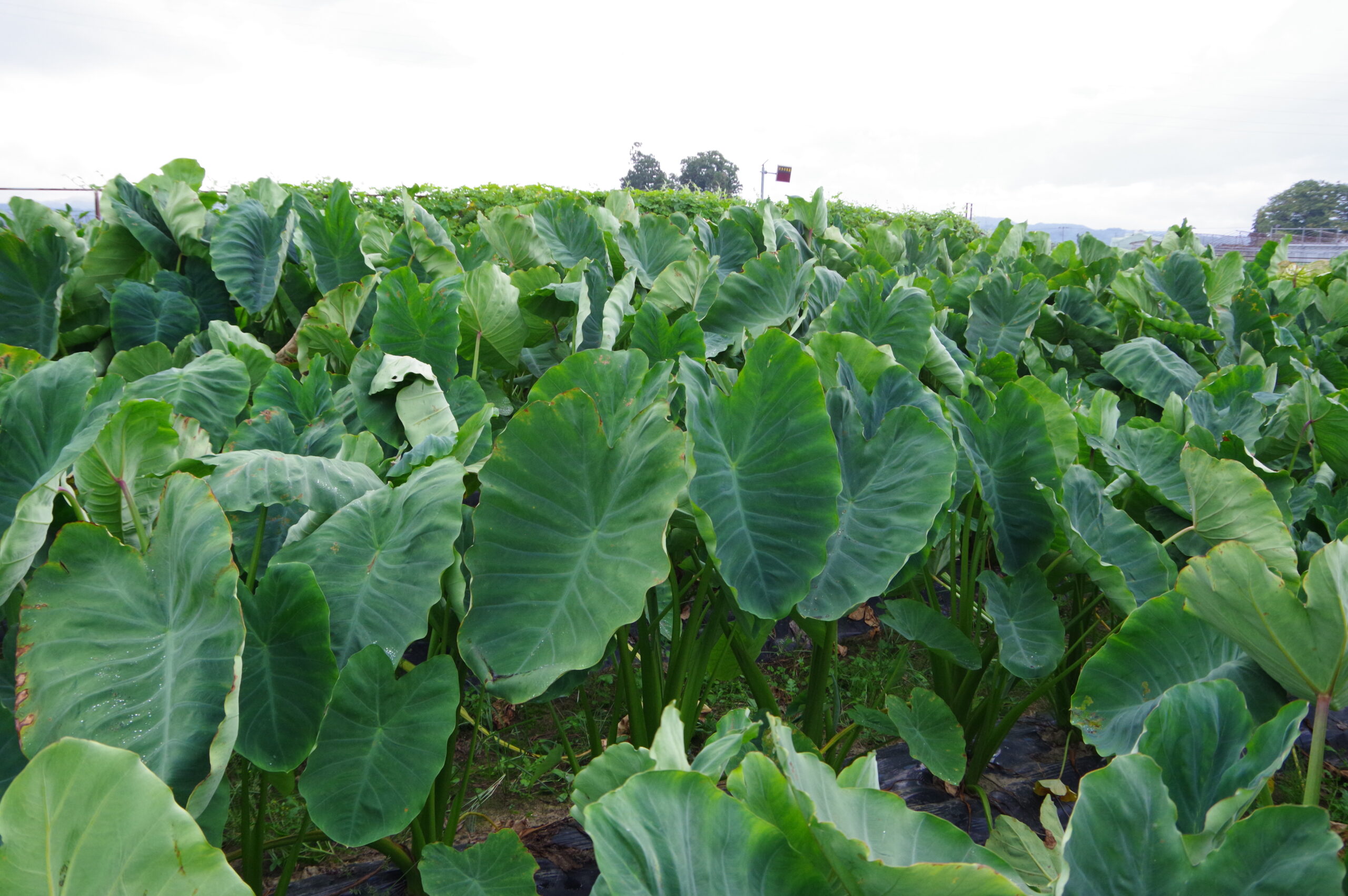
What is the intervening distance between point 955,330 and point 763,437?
130cm

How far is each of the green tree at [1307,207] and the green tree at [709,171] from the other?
32035mm

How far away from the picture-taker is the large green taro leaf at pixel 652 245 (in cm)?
200

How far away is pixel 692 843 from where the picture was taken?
19.2 inches

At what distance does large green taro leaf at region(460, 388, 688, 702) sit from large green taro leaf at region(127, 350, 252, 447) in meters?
0.57

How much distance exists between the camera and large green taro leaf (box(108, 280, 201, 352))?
1686mm

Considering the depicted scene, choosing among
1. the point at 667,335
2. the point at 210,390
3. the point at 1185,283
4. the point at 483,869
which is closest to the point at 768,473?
the point at 667,335

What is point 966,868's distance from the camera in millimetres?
436

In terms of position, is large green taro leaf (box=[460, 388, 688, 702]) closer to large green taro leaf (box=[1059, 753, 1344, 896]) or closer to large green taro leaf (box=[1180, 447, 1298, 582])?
large green taro leaf (box=[1059, 753, 1344, 896])

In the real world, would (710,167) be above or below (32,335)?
above

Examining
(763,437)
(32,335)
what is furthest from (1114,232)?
(32,335)

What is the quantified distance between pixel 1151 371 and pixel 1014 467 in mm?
1034

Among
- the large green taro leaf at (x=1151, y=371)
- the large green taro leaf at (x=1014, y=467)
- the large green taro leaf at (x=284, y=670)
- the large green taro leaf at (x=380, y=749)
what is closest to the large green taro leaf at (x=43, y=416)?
the large green taro leaf at (x=284, y=670)

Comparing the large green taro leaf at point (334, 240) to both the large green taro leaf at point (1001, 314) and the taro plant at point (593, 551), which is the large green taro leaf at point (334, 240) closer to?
the taro plant at point (593, 551)

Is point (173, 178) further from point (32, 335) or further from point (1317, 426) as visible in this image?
point (1317, 426)
